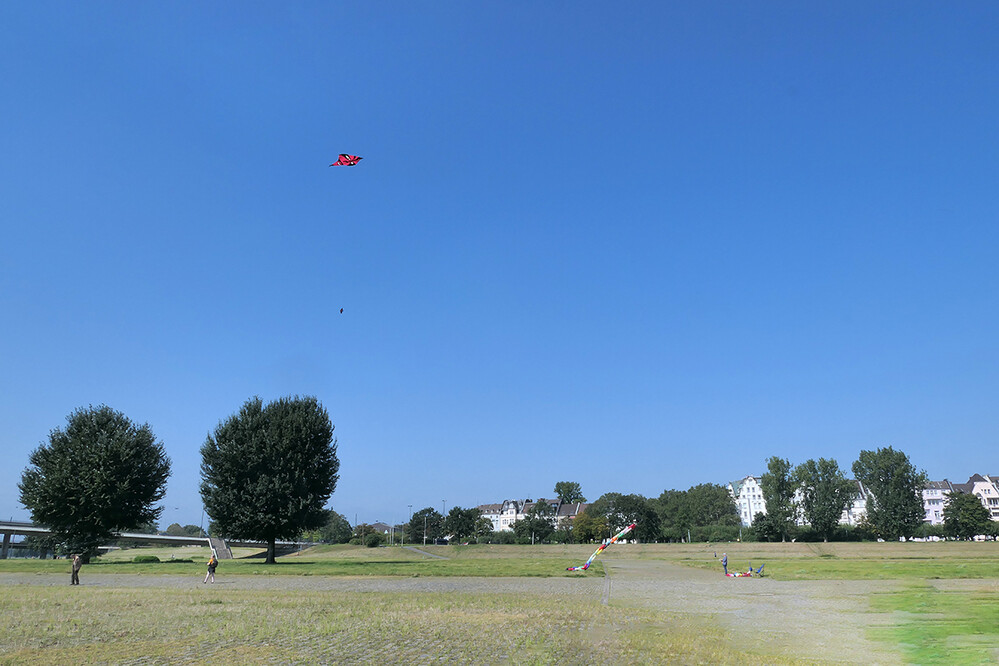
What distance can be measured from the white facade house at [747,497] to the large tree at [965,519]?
229ft

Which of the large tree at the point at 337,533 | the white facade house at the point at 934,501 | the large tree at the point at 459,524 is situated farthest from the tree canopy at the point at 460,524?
the white facade house at the point at 934,501

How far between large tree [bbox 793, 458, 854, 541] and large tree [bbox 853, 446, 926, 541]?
3.92 metres

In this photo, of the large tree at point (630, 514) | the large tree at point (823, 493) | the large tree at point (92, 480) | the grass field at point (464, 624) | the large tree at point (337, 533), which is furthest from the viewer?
the large tree at point (337, 533)

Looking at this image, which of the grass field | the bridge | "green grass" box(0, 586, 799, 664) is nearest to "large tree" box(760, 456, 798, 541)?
the bridge

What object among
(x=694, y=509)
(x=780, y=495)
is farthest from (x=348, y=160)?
(x=694, y=509)

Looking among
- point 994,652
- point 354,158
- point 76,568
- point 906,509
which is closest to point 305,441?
point 76,568

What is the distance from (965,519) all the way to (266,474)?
12076cm

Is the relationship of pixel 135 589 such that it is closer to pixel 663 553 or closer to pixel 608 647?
pixel 608 647

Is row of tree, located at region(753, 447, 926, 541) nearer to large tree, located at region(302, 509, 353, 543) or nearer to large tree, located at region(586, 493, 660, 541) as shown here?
large tree, located at region(586, 493, 660, 541)

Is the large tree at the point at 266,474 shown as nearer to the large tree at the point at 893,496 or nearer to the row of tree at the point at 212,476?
the row of tree at the point at 212,476

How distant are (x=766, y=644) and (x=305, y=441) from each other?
4647 centimetres

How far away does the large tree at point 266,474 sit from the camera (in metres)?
50.5

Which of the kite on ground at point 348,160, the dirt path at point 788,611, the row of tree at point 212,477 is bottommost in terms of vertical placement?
the dirt path at point 788,611

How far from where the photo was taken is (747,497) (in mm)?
189750
